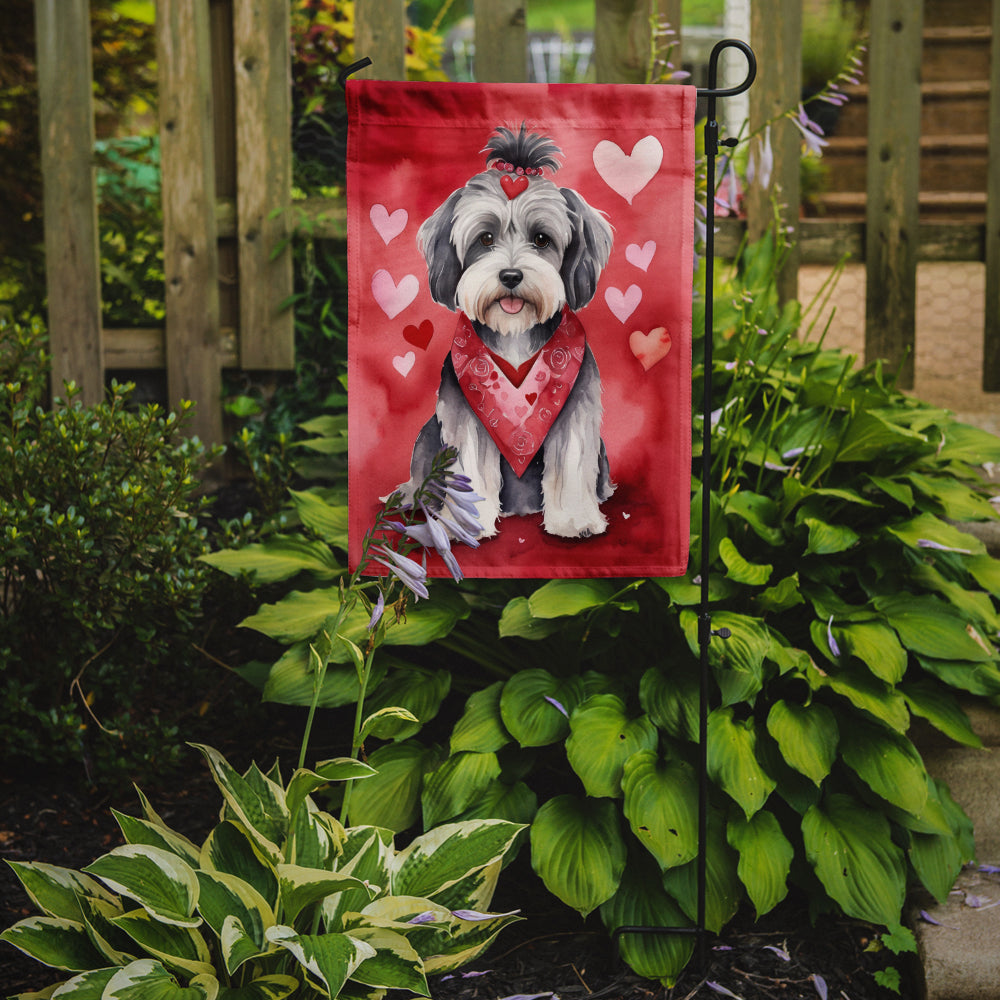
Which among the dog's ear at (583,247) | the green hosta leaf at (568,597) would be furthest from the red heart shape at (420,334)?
the green hosta leaf at (568,597)

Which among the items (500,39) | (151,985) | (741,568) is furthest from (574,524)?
(500,39)

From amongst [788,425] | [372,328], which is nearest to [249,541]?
[372,328]

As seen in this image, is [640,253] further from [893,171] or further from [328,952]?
[893,171]

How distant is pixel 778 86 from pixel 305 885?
291 cm

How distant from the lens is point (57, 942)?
1541 millimetres

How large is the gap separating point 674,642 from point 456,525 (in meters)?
0.91

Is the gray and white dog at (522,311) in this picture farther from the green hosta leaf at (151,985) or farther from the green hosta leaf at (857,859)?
the green hosta leaf at (151,985)

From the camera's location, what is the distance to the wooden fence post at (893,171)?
132 inches

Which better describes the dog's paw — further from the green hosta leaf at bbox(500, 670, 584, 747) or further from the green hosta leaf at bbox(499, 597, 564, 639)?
the green hosta leaf at bbox(500, 670, 584, 747)

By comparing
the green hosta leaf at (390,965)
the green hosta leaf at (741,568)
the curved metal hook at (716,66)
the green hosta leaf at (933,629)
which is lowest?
the green hosta leaf at (390,965)

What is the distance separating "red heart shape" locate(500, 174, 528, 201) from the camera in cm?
176

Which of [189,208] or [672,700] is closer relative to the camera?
[672,700]

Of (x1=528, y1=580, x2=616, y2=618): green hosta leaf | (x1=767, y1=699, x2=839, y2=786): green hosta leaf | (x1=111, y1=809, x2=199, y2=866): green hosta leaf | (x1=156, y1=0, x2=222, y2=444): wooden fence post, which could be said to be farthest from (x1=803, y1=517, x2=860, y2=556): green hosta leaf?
(x1=156, y1=0, x2=222, y2=444): wooden fence post

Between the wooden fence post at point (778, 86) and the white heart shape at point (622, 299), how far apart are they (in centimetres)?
169
